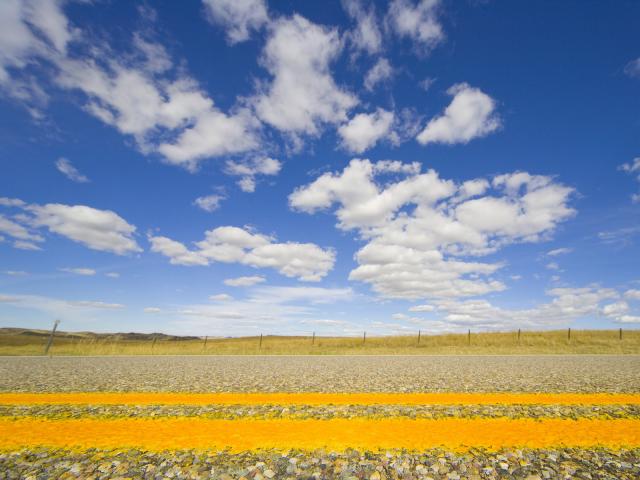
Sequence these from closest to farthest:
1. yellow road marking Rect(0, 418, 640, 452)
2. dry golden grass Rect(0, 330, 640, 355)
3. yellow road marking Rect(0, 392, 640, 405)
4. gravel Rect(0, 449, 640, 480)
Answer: gravel Rect(0, 449, 640, 480) < yellow road marking Rect(0, 418, 640, 452) < yellow road marking Rect(0, 392, 640, 405) < dry golden grass Rect(0, 330, 640, 355)

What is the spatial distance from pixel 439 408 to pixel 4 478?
286 inches

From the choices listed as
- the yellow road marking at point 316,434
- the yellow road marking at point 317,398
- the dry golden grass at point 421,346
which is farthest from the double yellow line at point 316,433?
the dry golden grass at point 421,346

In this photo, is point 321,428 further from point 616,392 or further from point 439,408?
point 616,392

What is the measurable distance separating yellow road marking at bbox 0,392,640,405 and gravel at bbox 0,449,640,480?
3.32 m

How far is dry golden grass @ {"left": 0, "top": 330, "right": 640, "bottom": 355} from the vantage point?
30394mm

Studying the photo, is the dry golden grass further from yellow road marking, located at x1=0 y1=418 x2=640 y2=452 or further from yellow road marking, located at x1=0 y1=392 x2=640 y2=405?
yellow road marking, located at x1=0 y1=418 x2=640 y2=452

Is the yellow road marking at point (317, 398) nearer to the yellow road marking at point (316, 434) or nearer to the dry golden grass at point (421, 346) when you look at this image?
the yellow road marking at point (316, 434)

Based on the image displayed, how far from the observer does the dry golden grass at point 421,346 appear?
30.4 meters

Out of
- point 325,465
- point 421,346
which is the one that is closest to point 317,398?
point 325,465

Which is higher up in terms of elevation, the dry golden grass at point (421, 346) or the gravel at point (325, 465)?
the dry golden grass at point (421, 346)

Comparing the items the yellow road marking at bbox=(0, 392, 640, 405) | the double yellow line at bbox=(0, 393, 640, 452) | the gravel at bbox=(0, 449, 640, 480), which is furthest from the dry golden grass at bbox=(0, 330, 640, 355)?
the gravel at bbox=(0, 449, 640, 480)

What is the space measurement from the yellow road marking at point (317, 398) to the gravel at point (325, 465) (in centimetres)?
332

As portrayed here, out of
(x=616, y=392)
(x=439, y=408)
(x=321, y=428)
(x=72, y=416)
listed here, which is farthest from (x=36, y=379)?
(x=616, y=392)

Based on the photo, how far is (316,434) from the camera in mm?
→ 5516
